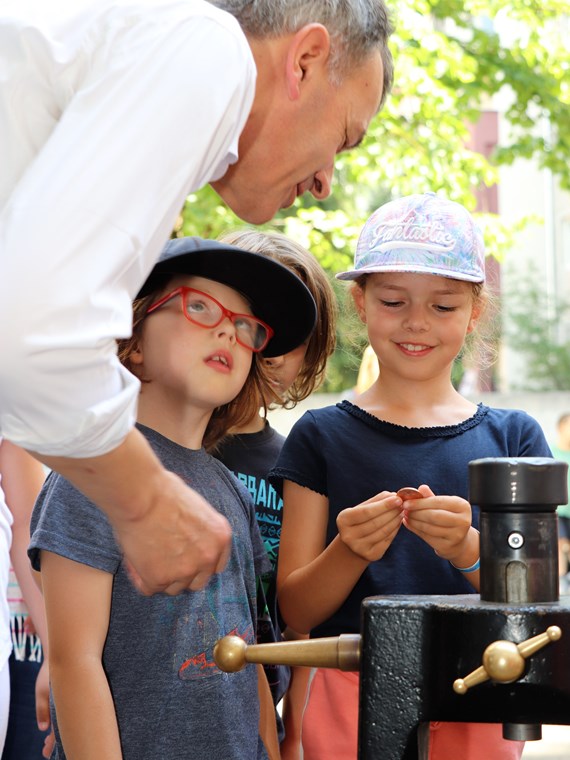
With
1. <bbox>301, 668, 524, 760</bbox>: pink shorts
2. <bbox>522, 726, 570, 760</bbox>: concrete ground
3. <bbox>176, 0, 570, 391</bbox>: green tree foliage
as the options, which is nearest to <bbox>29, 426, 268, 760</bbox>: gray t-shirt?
<bbox>301, 668, 524, 760</bbox>: pink shorts

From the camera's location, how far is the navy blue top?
2.46 metres

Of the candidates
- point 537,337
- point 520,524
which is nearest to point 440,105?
point 520,524

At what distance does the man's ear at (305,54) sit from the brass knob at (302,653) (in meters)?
0.87

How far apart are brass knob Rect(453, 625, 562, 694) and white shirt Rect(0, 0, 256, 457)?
0.51 metres

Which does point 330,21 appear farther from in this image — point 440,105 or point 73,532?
point 440,105

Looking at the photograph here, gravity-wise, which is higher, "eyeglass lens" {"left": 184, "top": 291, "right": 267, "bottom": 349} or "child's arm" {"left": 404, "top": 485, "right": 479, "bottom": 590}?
"eyeglass lens" {"left": 184, "top": 291, "right": 267, "bottom": 349}

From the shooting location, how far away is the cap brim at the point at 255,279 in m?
2.34

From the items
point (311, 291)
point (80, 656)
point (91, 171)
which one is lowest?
point (80, 656)

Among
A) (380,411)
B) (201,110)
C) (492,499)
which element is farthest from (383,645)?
(380,411)

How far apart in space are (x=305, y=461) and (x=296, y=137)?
922mm

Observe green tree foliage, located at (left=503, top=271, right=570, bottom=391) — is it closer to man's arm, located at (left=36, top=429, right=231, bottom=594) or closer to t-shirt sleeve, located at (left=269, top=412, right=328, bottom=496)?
t-shirt sleeve, located at (left=269, top=412, right=328, bottom=496)

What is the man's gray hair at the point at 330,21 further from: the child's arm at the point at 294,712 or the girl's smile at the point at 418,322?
the child's arm at the point at 294,712

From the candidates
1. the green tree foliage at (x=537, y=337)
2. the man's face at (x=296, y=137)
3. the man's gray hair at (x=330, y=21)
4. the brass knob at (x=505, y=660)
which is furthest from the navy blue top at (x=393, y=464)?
the green tree foliage at (x=537, y=337)

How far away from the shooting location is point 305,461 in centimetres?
257
